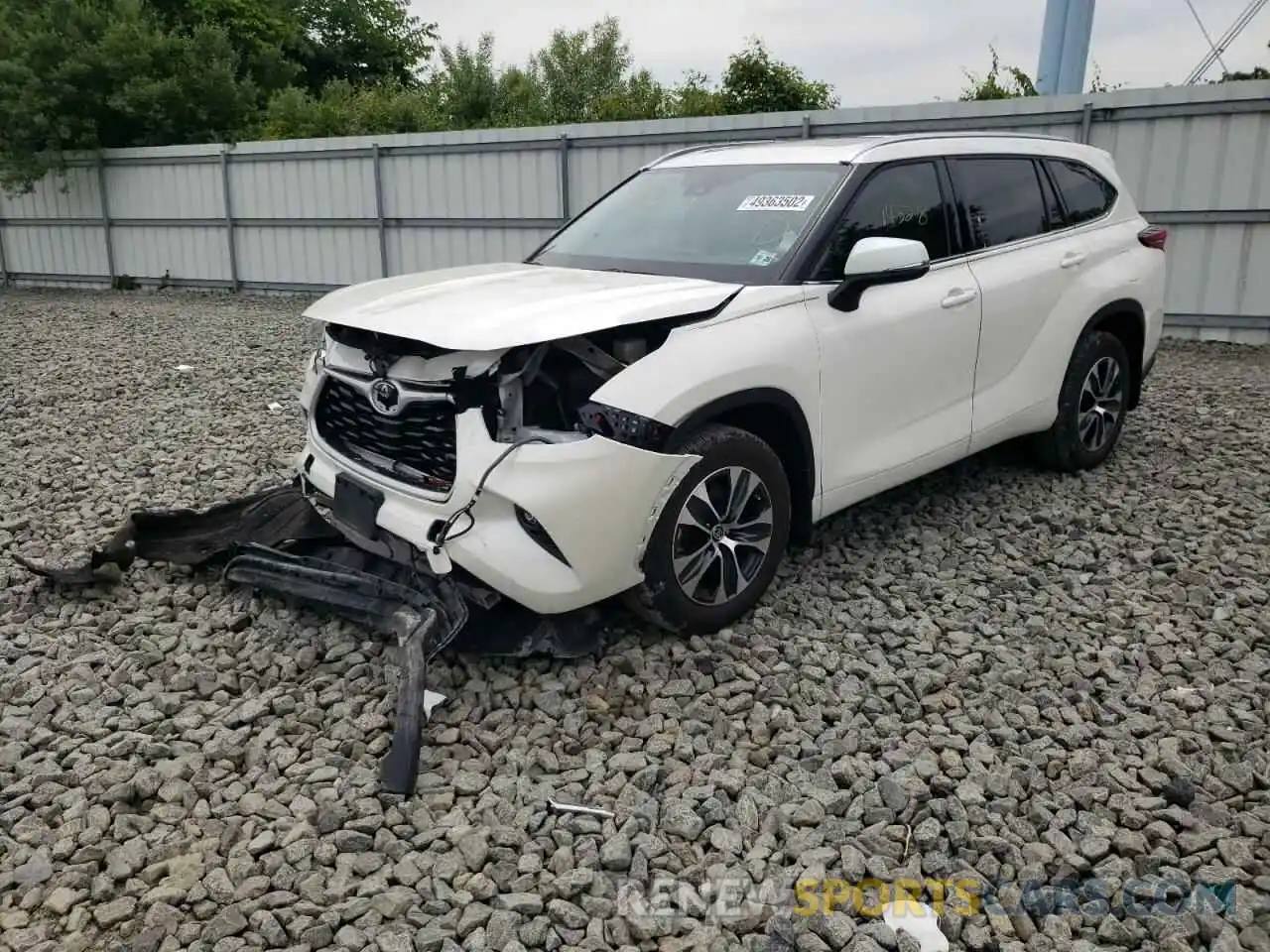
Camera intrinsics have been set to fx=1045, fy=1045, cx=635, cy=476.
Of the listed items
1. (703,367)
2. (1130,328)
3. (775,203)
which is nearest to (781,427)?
(703,367)

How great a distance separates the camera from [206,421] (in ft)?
24.1

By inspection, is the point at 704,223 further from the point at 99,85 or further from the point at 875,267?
the point at 99,85

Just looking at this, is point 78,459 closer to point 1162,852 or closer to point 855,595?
point 855,595

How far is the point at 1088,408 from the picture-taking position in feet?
18.6

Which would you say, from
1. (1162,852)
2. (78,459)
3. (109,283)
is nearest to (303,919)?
(1162,852)

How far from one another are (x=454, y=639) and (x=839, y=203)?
7.57 feet

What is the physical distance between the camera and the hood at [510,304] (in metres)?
3.40

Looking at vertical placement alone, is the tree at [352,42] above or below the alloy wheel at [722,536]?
above

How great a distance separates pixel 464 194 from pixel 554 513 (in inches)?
428

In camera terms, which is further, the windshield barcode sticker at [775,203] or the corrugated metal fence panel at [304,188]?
the corrugated metal fence panel at [304,188]

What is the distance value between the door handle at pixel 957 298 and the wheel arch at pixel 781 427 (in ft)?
3.38

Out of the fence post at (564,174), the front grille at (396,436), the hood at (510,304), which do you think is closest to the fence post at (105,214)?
the fence post at (564,174)

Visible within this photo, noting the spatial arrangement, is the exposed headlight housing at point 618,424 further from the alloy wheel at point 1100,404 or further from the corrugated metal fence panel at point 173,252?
the corrugated metal fence panel at point 173,252

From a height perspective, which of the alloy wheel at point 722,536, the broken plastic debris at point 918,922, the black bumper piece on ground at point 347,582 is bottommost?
the broken plastic debris at point 918,922
